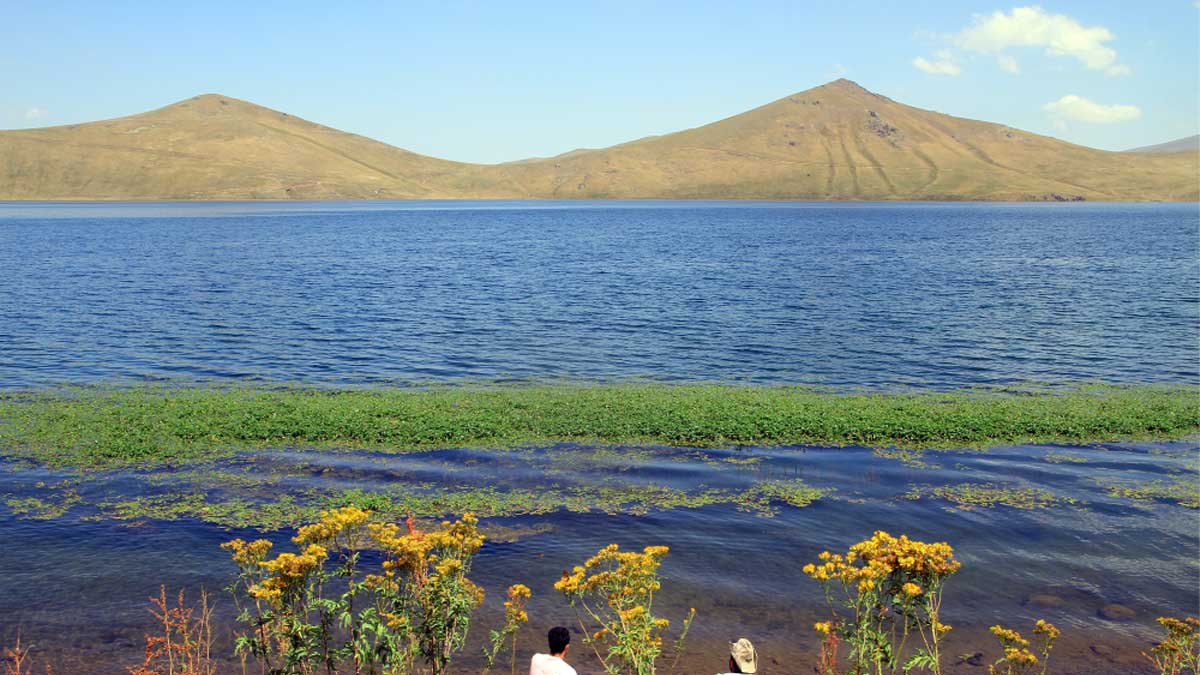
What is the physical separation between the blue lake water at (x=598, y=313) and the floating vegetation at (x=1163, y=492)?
12.8 meters

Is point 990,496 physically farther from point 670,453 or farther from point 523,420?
point 523,420

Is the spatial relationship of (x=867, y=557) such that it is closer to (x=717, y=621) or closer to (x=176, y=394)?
(x=717, y=621)

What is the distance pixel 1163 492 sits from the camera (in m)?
23.0

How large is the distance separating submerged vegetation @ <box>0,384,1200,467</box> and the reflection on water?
1.28 metres

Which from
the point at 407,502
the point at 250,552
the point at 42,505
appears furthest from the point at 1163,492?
the point at 42,505

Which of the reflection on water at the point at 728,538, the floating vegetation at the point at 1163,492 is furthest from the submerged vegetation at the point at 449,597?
the floating vegetation at the point at 1163,492

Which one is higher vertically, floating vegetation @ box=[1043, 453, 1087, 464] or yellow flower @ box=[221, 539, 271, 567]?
yellow flower @ box=[221, 539, 271, 567]

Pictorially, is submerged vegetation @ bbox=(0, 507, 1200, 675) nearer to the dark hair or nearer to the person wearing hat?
the dark hair

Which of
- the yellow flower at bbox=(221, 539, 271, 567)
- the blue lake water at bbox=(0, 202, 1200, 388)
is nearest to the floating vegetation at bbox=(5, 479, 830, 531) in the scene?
the yellow flower at bbox=(221, 539, 271, 567)

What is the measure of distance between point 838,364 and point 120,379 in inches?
1256

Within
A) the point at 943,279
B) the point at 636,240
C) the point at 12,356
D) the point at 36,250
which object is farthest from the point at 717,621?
the point at 636,240

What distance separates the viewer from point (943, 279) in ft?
255

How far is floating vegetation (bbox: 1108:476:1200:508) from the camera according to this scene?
22547mm

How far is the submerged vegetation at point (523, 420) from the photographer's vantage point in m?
26.5
